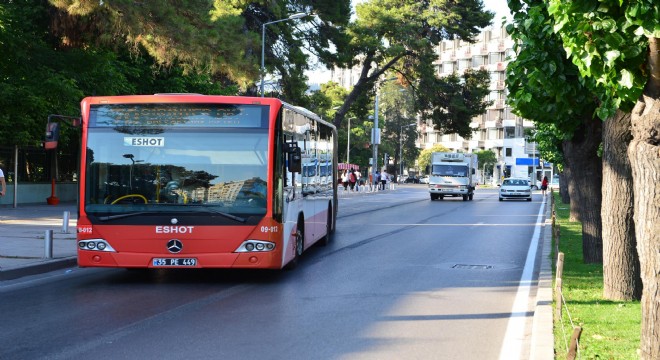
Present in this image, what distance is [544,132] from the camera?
41.8 m

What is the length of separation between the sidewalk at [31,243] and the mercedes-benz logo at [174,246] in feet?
8.73

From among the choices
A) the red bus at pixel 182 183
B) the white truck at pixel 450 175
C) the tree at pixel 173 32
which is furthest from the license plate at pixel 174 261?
the white truck at pixel 450 175

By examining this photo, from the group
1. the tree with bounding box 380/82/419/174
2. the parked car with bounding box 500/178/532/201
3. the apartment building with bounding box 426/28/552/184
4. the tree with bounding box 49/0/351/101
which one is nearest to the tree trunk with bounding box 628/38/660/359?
the tree with bounding box 49/0/351/101

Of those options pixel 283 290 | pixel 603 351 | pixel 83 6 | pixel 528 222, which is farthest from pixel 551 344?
pixel 528 222

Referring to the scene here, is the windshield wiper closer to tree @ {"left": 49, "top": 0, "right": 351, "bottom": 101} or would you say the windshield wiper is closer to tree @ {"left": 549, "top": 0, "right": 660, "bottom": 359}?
tree @ {"left": 549, "top": 0, "right": 660, "bottom": 359}

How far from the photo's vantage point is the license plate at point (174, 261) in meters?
12.6

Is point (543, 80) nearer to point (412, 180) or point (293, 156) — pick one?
point (293, 156)

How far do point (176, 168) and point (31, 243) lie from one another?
6.98 metres

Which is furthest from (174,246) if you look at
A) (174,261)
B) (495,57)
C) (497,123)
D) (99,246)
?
(497,123)

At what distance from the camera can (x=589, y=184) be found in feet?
54.5

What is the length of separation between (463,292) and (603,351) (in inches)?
181

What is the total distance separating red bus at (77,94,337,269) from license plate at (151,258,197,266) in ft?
0.04

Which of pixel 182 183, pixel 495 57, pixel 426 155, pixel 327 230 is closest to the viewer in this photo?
pixel 182 183

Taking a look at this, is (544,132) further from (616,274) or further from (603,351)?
(603,351)
